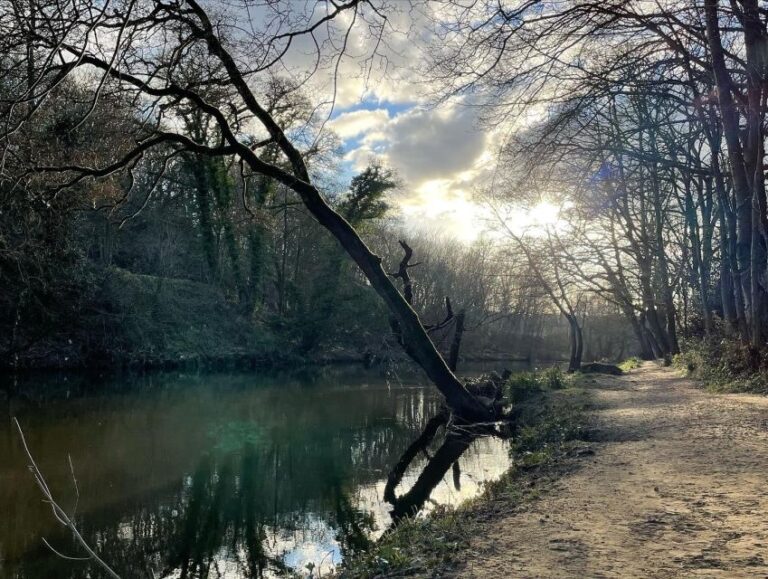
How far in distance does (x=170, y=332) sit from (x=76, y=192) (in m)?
14.1

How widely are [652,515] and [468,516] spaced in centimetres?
144

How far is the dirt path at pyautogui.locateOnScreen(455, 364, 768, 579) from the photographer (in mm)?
2986

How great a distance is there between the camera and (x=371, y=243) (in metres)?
36.8

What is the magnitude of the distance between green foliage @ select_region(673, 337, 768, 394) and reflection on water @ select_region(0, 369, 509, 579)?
4.33m

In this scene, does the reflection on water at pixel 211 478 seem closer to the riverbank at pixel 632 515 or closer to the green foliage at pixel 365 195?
the riverbank at pixel 632 515

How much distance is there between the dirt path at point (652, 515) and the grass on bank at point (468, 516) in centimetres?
21

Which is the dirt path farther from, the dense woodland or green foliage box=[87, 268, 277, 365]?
green foliage box=[87, 268, 277, 365]

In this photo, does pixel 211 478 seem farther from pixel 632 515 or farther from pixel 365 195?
pixel 365 195

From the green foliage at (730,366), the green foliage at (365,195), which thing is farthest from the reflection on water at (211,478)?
the green foliage at (365,195)

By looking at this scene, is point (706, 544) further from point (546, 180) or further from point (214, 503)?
point (546, 180)

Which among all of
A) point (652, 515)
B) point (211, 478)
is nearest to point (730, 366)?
point (652, 515)

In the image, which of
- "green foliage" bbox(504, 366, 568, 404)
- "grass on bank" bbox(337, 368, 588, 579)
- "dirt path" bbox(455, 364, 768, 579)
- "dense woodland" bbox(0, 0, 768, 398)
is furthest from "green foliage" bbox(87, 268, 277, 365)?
"dirt path" bbox(455, 364, 768, 579)

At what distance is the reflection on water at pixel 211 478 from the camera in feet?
17.3

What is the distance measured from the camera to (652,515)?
3787 mm
